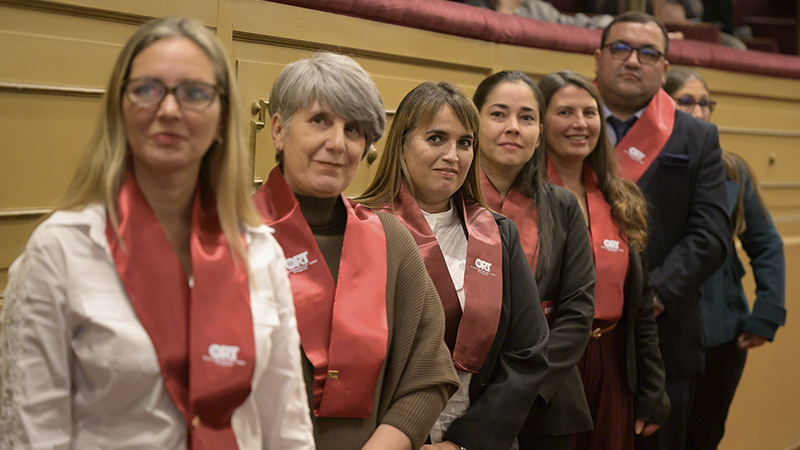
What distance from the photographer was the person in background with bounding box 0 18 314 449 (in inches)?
47.5

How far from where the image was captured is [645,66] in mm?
3074

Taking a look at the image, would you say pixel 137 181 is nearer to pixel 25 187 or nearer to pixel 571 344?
pixel 25 187

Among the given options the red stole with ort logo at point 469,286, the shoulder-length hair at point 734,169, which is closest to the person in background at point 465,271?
the red stole with ort logo at point 469,286

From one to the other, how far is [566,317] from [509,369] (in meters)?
0.34

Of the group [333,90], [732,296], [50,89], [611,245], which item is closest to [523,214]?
[611,245]

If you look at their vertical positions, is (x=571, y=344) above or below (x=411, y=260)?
below

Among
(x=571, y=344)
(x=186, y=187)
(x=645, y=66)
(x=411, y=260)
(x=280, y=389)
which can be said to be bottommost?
(x=571, y=344)

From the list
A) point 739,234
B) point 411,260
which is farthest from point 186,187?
point 739,234

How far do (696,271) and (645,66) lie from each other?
0.75 m

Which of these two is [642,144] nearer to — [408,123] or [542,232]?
[542,232]

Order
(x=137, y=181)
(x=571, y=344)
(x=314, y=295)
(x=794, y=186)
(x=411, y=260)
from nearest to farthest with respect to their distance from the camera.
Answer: (x=137, y=181)
(x=314, y=295)
(x=411, y=260)
(x=571, y=344)
(x=794, y=186)

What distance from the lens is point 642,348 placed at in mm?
2736

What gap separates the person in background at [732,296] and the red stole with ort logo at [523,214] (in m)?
1.39

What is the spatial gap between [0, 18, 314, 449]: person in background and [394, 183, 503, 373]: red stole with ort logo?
0.65 meters
